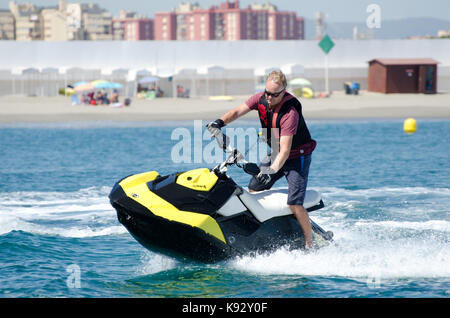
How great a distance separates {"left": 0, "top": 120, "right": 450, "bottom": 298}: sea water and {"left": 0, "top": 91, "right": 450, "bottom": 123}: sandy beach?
38.9ft

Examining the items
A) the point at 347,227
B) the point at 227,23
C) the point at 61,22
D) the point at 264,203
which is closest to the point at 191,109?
the point at 347,227

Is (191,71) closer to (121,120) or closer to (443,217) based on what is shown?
(121,120)

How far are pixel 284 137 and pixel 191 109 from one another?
25.9 meters

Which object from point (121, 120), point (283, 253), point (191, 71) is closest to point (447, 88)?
point (191, 71)

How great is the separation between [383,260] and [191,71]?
36501 mm

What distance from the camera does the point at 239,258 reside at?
21.9 ft

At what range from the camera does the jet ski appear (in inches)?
247

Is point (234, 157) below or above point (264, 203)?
above

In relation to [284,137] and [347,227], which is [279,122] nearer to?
[284,137]

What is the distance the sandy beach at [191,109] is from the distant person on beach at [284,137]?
22.3m

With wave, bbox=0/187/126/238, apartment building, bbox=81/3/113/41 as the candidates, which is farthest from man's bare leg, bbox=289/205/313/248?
apartment building, bbox=81/3/113/41

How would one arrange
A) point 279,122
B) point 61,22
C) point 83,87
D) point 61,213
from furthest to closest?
point 61,22 → point 83,87 → point 61,213 → point 279,122

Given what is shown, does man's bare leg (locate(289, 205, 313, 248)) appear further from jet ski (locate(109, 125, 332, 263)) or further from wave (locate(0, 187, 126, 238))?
wave (locate(0, 187, 126, 238))
